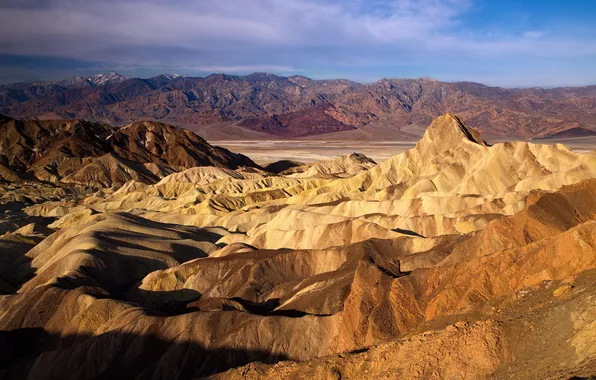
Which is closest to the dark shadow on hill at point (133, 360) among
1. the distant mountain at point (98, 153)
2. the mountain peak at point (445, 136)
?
the mountain peak at point (445, 136)

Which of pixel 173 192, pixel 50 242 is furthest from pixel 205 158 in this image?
pixel 50 242

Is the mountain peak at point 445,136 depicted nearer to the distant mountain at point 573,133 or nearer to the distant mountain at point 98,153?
the distant mountain at point 98,153

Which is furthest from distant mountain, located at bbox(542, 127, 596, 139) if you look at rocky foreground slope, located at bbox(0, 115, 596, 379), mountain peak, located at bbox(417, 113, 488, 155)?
rocky foreground slope, located at bbox(0, 115, 596, 379)

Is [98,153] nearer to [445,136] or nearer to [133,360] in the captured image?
[445,136]

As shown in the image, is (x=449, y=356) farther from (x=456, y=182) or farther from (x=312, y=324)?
(x=456, y=182)

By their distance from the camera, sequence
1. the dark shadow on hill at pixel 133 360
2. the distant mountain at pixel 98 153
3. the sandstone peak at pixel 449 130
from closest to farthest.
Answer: the dark shadow on hill at pixel 133 360
the sandstone peak at pixel 449 130
the distant mountain at pixel 98 153

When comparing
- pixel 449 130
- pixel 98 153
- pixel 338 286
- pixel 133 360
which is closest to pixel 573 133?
pixel 449 130
